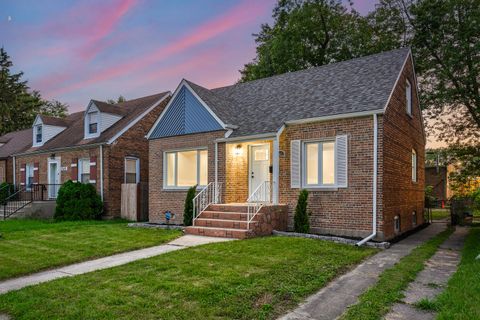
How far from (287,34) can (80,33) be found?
1485 cm

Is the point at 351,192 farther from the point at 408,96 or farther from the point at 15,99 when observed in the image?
the point at 15,99

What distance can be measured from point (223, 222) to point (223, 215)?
0.41m

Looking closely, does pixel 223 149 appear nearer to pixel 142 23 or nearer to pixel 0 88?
pixel 142 23

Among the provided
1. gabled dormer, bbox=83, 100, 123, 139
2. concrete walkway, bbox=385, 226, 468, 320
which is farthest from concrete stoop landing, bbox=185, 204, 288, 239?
gabled dormer, bbox=83, 100, 123, 139

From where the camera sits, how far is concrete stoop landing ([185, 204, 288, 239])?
400 inches

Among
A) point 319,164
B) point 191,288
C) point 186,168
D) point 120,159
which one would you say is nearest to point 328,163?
point 319,164

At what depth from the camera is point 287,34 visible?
25062mm

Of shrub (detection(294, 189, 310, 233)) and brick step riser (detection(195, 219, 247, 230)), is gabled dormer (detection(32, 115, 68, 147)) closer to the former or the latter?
brick step riser (detection(195, 219, 247, 230))

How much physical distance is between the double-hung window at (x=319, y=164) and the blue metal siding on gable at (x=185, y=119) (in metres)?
3.43

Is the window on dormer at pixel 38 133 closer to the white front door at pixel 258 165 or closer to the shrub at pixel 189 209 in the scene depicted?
the shrub at pixel 189 209

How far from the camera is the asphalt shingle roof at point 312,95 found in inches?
438

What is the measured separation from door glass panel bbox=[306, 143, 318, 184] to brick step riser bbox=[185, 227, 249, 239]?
2.85 meters

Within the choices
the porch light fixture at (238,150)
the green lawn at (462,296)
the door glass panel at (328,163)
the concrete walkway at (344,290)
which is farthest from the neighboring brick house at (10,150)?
the green lawn at (462,296)

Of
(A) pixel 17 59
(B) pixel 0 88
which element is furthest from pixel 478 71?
(A) pixel 17 59
